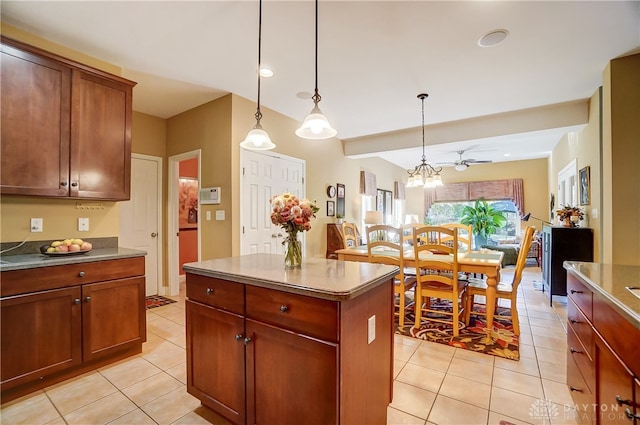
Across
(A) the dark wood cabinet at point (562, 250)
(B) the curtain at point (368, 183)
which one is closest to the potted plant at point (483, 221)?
(B) the curtain at point (368, 183)

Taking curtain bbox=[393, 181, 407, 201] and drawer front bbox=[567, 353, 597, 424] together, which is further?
curtain bbox=[393, 181, 407, 201]

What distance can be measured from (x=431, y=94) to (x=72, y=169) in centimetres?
378

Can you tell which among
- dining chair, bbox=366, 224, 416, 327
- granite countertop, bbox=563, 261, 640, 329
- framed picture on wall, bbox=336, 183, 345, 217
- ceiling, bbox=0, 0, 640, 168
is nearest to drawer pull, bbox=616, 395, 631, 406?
granite countertop, bbox=563, 261, 640, 329

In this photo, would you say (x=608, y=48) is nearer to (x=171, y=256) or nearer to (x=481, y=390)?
(x=481, y=390)

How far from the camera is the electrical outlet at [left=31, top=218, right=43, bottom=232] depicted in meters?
2.34

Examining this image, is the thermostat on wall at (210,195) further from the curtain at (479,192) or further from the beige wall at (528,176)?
the beige wall at (528,176)

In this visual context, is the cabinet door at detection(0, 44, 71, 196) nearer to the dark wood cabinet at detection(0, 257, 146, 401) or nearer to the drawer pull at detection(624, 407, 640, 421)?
the dark wood cabinet at detection(0, 257, 146, 401)

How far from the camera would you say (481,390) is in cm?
199

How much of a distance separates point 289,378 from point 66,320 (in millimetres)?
1846

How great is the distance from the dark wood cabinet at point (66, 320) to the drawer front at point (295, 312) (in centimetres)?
155

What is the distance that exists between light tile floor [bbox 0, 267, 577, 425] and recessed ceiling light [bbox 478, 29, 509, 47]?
270 cm

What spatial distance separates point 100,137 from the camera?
2510mm

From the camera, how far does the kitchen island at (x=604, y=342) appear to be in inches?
38.4

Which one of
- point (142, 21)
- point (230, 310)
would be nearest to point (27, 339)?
point (230, 310)
